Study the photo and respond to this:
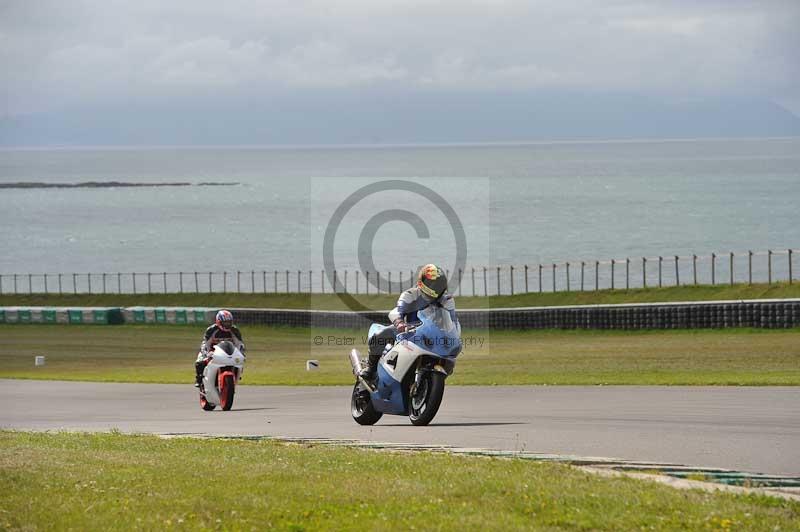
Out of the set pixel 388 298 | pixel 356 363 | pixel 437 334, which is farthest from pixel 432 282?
pixel 388 298

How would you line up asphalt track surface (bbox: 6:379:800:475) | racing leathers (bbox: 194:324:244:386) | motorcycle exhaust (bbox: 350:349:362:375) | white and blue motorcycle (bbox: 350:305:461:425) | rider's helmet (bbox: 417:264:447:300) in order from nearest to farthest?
asphalt track surface (bbox: 6:379:800:475) → rider's helmet (bbox: 417:264:447:300) → white and blue motorcycle (bbox: 350:305:461:425) → motorcycle exhaust (bbox: 350:349:362:375) → racing leathers (bbox: 194:324:244:386)

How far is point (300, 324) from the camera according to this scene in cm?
6003

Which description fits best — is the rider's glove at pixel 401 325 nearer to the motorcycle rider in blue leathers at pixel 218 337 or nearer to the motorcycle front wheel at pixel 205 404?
the motorcycle rider in blue leathers at pixel 218 337

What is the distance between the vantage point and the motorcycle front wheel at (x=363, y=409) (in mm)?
19062

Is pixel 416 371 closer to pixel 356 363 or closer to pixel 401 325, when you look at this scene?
pixel 401 325

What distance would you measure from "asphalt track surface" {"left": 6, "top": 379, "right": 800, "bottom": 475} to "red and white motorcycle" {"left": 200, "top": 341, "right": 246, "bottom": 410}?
1.13 ft

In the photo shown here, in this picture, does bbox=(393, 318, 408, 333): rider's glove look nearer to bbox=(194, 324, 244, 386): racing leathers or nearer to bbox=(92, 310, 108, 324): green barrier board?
bbox=(194, 324, 244, 386): racing leathers

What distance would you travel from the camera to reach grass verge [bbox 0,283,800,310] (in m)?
54.5

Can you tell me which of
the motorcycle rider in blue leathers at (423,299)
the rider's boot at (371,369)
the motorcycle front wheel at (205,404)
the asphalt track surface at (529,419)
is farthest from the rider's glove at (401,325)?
the motorcycle front wheel at (205,404)

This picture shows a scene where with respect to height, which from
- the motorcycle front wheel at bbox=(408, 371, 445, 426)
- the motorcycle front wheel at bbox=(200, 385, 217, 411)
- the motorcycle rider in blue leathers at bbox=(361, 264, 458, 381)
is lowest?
the motorcycle front wheel at bbox=(200, 385, 217, 411)

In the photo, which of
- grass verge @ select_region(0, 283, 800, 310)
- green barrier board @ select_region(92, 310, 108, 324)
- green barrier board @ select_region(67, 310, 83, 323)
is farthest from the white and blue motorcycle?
green barrier board @ select_region(67, 310, 83, 323)

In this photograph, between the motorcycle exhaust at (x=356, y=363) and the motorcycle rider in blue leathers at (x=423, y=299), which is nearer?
the motorcycle rider in blue leathers at (x=423, y=299)

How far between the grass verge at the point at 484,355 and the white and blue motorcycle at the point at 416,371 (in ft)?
29.3

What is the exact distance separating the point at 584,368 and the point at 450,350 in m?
16.5
